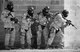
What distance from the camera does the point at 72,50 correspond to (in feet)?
34.6

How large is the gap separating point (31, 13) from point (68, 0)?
6.99 feet

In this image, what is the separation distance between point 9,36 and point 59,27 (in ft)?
6.65

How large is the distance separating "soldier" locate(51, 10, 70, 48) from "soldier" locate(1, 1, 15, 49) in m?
1.67

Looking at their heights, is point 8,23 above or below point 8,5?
below

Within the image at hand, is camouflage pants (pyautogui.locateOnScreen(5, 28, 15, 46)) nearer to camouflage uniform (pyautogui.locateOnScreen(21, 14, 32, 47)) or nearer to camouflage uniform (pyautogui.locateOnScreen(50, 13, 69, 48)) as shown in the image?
camouflage uniform (pyautogui.locateOnScreen(21, 14, 32, 47))

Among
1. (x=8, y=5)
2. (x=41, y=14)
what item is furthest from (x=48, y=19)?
(x=8, y=5)

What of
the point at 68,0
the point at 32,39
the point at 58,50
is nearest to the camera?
the point at 58,50

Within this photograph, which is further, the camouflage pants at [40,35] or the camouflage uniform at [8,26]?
the camouflage pants at [40,35]

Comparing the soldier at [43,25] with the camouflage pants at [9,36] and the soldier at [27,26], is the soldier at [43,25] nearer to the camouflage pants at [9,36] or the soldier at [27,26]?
the soldier at [27,26]

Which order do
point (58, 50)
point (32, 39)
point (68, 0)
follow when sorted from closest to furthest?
point (58, 50) → point (32, 39) → point (68, 0)

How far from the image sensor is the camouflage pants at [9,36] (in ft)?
35.1

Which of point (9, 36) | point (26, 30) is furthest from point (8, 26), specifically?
point (26, 30)

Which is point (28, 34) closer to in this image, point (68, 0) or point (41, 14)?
point (41, 14)

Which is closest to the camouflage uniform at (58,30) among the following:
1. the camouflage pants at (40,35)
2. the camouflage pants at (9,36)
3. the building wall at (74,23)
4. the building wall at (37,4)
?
the camouflage pants at (40,35)
